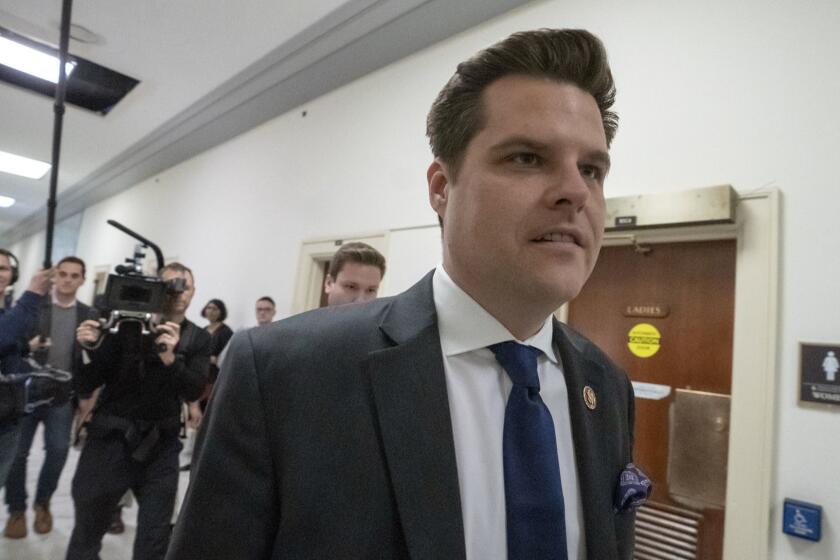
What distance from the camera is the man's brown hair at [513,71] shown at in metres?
0.80

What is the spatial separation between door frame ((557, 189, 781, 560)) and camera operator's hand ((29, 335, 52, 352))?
3.39 meters

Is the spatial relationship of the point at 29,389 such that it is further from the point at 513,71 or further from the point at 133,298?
the point at 513,71

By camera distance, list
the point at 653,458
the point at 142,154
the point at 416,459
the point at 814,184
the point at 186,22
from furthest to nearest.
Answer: the point at 142,154, the point at 186,22, the point at 653,458, the point at 814,184, the point at 416,459

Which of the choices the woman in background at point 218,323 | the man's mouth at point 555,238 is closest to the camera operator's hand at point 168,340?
the man's mouth at point 555,238

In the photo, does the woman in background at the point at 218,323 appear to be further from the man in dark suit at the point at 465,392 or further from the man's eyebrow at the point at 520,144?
the man's eyebrow at the point at 520,144

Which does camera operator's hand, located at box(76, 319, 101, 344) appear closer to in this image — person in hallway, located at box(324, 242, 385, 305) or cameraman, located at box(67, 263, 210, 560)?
cameraman, located at box(67, 263, 210, 560)

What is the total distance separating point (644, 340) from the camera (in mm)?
2236

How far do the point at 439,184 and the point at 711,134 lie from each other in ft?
5.86

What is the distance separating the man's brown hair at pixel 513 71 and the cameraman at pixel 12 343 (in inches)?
93.6

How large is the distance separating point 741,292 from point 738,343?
8.2 inches

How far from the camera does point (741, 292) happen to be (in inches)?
74.0

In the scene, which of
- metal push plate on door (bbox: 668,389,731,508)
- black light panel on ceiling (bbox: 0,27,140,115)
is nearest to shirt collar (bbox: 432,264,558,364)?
metal push plate on door (bbox: 668,389,731,508)

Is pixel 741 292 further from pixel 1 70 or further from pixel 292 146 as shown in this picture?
pixel 1 70

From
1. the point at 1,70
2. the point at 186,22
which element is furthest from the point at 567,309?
the point at 1,70
